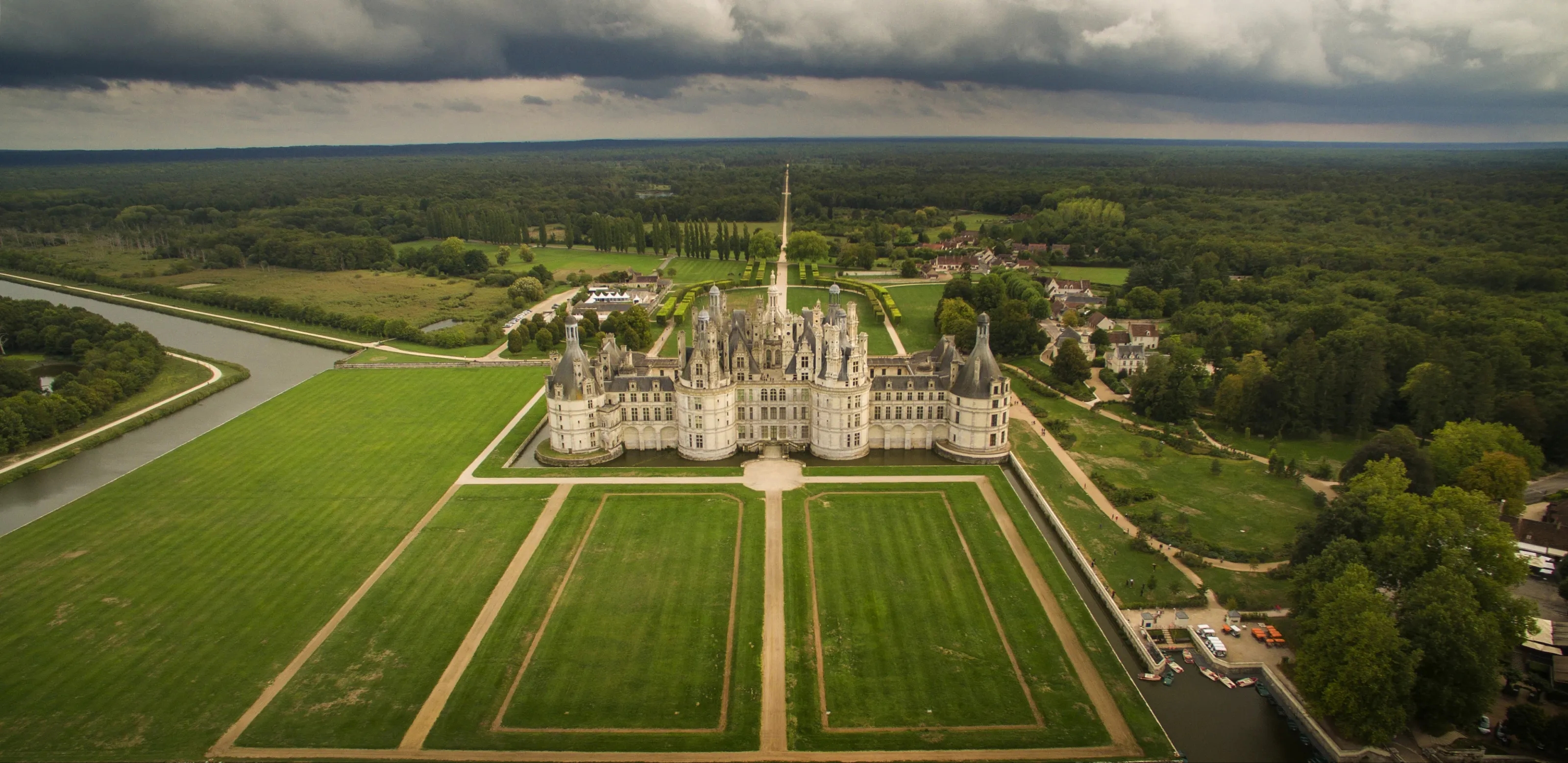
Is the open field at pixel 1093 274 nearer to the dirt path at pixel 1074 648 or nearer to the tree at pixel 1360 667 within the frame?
the dirt path at pixel 1074 648

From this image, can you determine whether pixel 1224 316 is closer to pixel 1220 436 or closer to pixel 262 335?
pixel 1220 436

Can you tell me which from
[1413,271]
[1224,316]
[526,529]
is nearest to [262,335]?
[526,529]

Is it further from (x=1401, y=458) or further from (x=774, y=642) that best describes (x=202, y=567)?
(x=1401, y=458)

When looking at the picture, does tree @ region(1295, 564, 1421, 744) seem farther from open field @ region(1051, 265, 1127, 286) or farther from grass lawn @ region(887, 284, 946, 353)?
open field @ region(1051, 265, 1127, 286)

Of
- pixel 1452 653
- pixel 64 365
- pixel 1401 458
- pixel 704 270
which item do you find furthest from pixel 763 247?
pixel 1452 653

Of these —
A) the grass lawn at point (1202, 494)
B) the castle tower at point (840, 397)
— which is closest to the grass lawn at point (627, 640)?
the castle tower at point (840, 397)
